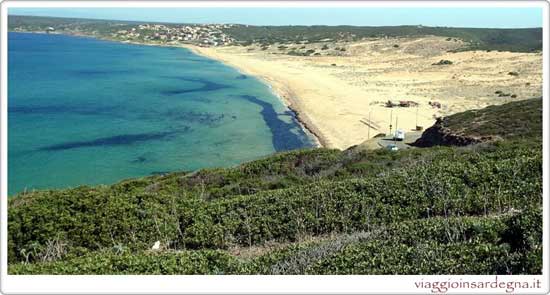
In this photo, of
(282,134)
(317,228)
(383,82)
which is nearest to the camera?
(317,228)

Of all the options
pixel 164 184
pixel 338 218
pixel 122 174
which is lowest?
pixel 122 174

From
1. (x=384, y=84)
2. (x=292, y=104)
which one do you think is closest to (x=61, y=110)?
(x=292, y=104)

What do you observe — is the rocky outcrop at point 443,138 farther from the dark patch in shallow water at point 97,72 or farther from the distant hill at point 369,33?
the dark patch in shallow water at point 97,72

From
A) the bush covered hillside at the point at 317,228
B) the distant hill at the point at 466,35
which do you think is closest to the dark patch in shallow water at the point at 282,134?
the bush covered hillside at the point at 317,228

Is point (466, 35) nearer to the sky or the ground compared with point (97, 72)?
nearer to the sky

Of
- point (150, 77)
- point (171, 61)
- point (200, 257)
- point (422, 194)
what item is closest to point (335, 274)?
point (200, 257)

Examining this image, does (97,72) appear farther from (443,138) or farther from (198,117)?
(443,138)

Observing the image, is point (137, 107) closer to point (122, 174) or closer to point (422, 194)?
point (122, 174)

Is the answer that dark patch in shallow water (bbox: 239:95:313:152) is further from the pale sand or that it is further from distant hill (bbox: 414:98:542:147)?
distant hill (bbox: 414:98:542:147)
